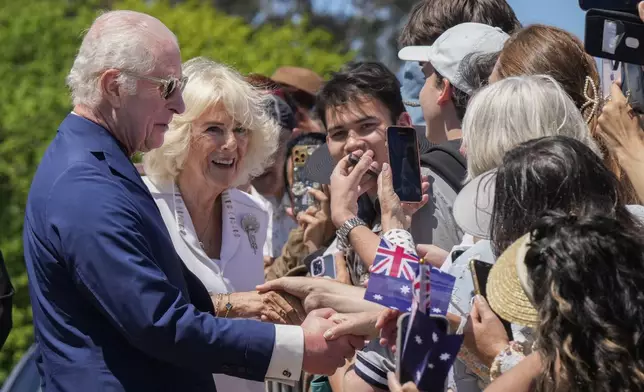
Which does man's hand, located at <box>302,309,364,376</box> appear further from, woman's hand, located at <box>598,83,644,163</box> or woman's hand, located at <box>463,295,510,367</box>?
woman's hand, located at <box>598,83,644,163</box>

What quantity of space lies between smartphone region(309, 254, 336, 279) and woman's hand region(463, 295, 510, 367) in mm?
1748

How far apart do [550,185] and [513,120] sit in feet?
1.75

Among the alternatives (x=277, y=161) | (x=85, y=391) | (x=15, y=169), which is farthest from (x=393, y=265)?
(x=15, y=169)

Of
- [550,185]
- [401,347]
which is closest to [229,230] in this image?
[550,185]

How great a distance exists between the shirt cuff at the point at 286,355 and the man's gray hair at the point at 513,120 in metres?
0.75

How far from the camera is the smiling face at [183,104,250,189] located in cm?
489

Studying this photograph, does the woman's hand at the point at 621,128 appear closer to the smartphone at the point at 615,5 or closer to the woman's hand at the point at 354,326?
the smartphone at the point at 615,5

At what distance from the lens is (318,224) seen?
577cm

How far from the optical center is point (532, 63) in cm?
404

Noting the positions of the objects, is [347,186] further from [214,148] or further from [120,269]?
[120,269]

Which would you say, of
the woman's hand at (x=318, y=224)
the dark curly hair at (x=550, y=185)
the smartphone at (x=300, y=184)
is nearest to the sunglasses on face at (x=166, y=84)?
the dark curly hair at (x=550, y=185)

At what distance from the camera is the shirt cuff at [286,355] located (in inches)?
141

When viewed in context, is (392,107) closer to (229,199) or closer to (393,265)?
(229,199)

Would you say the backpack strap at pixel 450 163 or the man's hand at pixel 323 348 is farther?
the backpack strap at pixel 450 163
